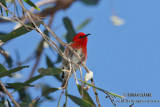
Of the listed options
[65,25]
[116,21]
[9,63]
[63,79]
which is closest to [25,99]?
[63,79]

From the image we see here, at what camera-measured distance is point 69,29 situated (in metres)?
3.88

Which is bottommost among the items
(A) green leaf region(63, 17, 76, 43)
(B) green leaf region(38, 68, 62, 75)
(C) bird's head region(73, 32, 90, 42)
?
(B) green leaf region(38, 68, 62, 75)

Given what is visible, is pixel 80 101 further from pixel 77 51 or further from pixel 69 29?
pixel 69 29

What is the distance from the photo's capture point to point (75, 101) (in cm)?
216

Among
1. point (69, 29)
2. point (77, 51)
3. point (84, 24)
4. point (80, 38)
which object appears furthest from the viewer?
point (84, 24)

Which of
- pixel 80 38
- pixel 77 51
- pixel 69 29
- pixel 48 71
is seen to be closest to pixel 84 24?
pixel 69 29

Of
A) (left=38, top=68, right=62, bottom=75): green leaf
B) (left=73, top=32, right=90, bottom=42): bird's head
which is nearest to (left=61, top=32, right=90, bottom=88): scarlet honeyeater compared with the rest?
(left=73, top=32, right=90, bottom=42): bird's head

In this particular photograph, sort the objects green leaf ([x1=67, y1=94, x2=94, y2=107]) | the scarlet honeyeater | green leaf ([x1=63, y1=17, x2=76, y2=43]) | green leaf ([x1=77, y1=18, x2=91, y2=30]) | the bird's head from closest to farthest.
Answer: green leaf ([x1=67, y1=94, x2=94, y2=107])
the scarlet honeyeater
the bird's head
green leaf ([x1=63, y1=17, x2=76, y2=43])
green leaf ([x1=77, y1=18, x2=91, y2=30])

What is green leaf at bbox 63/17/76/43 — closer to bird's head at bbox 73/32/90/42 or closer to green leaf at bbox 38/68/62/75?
bird's head at bbox 73/32/90/42

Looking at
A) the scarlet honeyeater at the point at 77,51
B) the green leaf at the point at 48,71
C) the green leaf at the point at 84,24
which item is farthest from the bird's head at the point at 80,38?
the green leaf at the point at 48,71

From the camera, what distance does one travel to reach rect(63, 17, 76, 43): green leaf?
381 cm

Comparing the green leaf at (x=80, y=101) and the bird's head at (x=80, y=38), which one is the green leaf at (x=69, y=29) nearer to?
the bird's head at (x=80, y=38)

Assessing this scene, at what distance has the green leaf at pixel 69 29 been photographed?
12.5 ft

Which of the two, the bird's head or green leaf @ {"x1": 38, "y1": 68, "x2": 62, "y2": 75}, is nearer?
green leaf @ {"x1": 38, "y1": 68, "x2": 62, "y2": 75}
